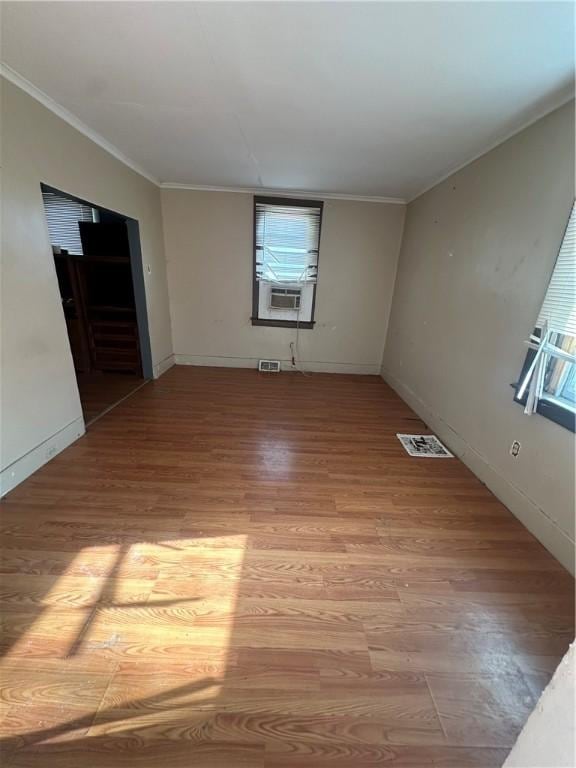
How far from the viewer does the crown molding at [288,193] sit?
374cm

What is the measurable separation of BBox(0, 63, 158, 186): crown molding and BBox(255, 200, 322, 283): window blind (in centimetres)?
156

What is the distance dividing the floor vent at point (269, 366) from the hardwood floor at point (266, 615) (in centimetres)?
229

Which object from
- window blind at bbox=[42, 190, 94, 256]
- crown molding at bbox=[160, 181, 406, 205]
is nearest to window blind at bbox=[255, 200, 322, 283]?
crown molding at bbox=[160, 181, 406, 205]

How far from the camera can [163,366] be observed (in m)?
4.15

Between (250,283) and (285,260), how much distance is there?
1.92 feet

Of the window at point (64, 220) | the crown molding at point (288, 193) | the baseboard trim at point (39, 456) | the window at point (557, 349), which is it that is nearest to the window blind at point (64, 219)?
the window at point (64, 220)

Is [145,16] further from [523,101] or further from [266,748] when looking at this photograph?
[266,748]

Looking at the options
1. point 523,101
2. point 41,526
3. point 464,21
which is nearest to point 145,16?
point 464,21

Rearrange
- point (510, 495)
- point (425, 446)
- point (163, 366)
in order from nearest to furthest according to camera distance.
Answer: point (510, 495)
point (425, 446)
point (163, 366)

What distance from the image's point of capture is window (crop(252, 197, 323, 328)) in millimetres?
3906

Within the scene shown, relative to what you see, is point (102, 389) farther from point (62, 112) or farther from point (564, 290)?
point (564, 290)

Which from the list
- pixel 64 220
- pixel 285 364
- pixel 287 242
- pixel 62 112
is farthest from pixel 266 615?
pixel 64 220

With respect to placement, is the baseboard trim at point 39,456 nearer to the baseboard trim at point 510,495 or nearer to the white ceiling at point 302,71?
the white ceiling at point 302,71

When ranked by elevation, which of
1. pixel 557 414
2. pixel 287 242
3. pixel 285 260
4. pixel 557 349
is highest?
pixel 287 242
